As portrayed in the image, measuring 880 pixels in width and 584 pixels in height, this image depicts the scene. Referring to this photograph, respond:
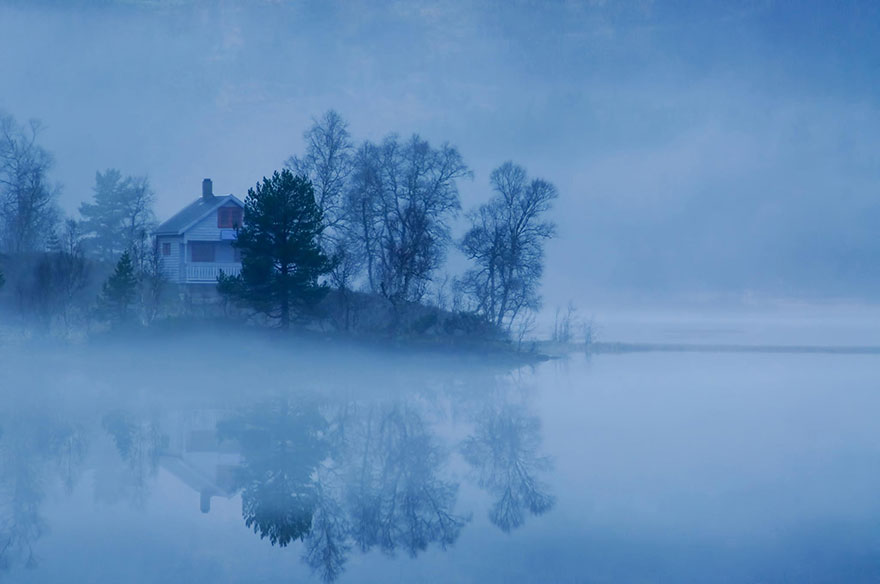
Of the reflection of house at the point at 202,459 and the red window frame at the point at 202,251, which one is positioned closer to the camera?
the reflection of house at the point at 202,459

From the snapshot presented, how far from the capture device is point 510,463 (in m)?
13.2

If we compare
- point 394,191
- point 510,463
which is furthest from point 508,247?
point 510,463

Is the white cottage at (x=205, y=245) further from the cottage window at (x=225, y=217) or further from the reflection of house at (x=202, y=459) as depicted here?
the reflection of house at (x=202, y=459)

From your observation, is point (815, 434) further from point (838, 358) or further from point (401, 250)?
point (838, 358)

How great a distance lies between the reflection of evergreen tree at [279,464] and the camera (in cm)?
949

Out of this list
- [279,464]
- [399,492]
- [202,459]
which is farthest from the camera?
[202,459]

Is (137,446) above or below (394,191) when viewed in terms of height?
below

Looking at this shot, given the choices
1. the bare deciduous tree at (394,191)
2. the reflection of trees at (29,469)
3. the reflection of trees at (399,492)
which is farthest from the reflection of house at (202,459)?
the bare deciduous tree at (394,191)

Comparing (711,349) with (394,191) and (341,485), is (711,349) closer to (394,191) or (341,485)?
(394,191)

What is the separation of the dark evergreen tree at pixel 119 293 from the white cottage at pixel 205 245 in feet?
39.5

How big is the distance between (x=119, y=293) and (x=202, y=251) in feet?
44.9

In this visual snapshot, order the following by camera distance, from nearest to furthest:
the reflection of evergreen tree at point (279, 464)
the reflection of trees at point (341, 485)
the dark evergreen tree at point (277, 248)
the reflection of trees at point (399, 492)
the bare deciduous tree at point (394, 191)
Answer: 1. the reflection of trees at point (341, 485)
2. the reflection of trees at point (399, 492)
3. the reflection of evergreen tree at point (279, 464)
4. the dark evergreen tree at point (277, 248)
5. the bare deciduous tree at point (394, 191)

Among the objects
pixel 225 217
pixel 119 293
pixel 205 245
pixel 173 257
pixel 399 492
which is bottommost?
pixel 399 492

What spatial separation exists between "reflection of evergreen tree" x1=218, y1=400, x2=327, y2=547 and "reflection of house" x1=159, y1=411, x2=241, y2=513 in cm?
22
